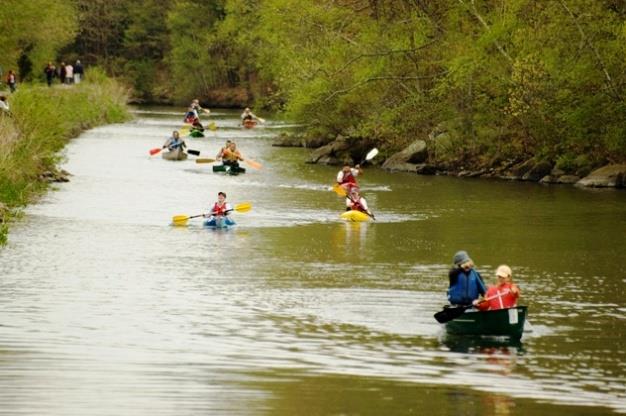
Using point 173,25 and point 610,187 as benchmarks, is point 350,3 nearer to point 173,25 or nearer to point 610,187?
point 610,187

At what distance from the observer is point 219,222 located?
35344mm

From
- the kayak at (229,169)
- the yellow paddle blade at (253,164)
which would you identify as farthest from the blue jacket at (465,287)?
the yellow paddle blade at (253,164)

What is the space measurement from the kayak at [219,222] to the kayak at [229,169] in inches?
659

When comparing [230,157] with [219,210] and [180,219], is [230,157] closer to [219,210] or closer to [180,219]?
[180,219]

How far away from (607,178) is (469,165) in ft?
24.4

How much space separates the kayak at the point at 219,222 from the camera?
35344 mm

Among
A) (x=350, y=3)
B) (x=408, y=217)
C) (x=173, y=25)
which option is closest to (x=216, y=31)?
(x=173, y=25)

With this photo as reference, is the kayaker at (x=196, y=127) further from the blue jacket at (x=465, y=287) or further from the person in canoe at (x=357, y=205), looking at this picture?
the blue jacket at (x=465, y=287)

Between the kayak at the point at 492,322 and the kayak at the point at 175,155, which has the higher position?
the kayak at the point at 175,155

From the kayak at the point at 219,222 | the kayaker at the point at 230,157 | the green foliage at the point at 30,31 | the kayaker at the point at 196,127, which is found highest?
the green foliage at the point at 30,31

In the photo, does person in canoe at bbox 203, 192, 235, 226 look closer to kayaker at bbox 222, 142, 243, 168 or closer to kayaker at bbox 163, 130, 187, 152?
kayaker at bbox 222, 142, 243, 168

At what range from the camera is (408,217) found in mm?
38812

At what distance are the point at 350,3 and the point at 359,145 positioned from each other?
6.17 metres

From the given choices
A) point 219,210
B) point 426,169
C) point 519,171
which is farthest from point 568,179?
point 219,210
